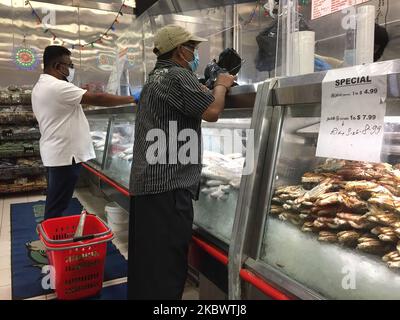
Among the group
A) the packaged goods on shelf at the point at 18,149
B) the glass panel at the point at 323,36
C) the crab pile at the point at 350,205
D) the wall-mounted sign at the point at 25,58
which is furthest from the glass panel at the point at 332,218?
the wall-mounted sign at the point at 25,58

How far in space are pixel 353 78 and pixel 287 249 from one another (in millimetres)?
639

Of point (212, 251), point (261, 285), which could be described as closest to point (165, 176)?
point (212, 251)

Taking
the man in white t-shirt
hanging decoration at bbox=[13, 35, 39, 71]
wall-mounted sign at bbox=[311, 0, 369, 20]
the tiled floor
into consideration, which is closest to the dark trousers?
the man in white t-shirt

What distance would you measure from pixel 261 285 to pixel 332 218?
369 mm

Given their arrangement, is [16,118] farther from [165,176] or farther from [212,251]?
[212,251]

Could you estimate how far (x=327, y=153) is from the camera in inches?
42.0

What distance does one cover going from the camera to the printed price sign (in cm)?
94

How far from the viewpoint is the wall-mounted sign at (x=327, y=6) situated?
4.50 feet

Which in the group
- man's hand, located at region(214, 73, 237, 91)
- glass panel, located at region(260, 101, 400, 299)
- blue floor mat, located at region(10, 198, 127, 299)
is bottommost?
blue floor mat, located at region(10, 198, 127, 299)

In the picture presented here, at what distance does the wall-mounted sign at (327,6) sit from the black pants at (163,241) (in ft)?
3.25

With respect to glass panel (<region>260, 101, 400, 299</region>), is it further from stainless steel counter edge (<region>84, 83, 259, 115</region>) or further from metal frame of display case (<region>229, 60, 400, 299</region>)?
stainless steel counter edge (<region>84, 83, 259, 115</region>)

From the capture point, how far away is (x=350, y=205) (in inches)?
48.3
